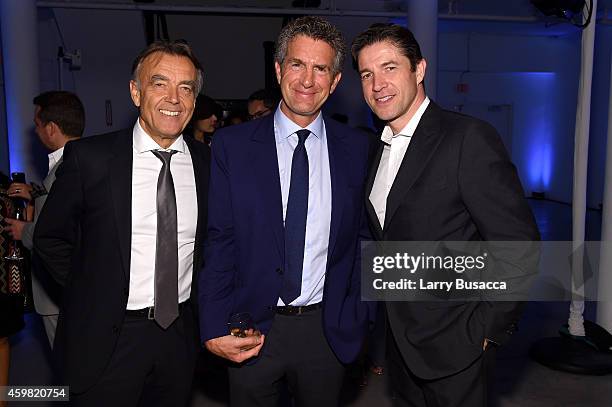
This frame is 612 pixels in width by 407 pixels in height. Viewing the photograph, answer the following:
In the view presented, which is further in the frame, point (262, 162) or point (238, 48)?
point (238, 48)

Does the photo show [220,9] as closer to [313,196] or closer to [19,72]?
[19,72]

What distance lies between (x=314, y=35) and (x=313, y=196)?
0.62 meters

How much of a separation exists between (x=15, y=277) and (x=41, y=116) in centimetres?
102

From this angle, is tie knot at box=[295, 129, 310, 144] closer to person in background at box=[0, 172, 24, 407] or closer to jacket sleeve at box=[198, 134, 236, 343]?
jacket sleeve at box=[198, 134, 236, 343]

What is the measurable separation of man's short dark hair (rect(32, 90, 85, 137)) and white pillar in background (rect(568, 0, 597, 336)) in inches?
137

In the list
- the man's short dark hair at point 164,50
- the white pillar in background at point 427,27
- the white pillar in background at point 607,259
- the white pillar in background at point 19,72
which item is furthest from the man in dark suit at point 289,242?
the white pillar in background at point 19,72

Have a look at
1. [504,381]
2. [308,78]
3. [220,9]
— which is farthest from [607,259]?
[220,9]

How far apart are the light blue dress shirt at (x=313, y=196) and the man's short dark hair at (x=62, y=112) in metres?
1.71

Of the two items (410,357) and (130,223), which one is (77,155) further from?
(410,357)

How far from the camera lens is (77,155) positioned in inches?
83.6

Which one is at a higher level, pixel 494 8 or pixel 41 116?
pixel 494 8

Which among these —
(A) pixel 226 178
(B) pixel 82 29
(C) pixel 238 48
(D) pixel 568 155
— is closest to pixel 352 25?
(C) pixel 238 48

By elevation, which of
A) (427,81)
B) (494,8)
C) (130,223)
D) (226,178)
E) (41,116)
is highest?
(494,8)

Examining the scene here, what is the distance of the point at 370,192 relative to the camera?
2.26 m
